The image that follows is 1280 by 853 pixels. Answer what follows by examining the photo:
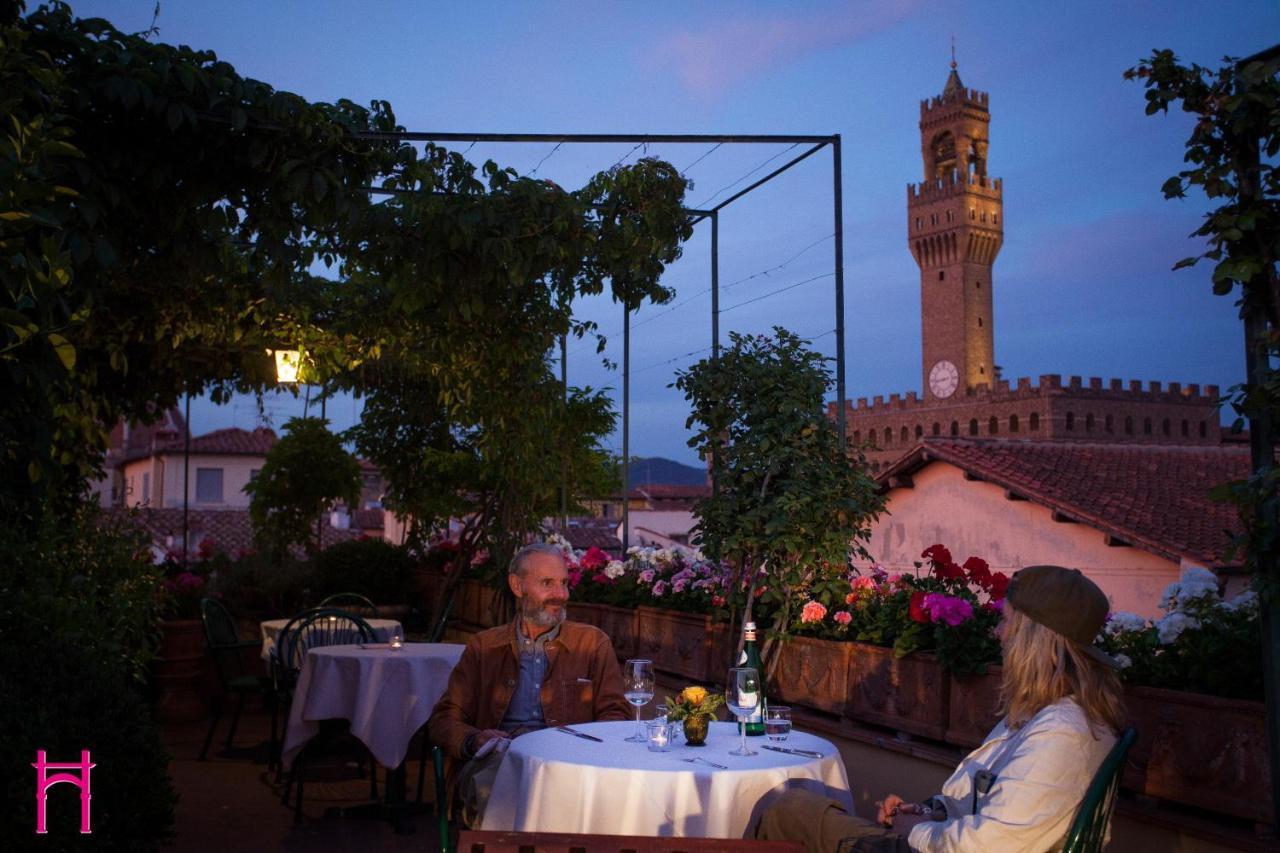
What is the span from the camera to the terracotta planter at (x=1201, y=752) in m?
2.94

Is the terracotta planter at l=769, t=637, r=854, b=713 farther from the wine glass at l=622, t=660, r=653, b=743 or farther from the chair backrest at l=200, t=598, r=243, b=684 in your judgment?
the chair backrest at l=200, t=598, r=243, b=684

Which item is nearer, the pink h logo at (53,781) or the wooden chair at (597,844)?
the wooden chair at (597,844)

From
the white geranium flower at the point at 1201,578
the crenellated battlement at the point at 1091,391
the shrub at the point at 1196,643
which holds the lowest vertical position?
the shrub at the point at 1196,643

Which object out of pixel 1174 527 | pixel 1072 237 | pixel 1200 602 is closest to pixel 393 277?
pixel 1200 602

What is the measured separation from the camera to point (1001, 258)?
256ft

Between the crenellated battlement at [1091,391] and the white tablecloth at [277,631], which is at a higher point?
the crenellated battlement at [1091,391]

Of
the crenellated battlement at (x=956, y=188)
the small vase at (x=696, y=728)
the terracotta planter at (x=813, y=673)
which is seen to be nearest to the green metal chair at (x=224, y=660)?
the terracotta planter at (x=813, y=673)

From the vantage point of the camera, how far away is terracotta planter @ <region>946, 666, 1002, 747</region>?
12.6ft

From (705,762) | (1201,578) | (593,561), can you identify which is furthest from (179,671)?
(1201,578)

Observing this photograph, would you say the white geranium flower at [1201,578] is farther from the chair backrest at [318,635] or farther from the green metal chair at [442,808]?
the chair backrest at [318,635]

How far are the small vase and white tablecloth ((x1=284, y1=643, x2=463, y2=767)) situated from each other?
103 inches

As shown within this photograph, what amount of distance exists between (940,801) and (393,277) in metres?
3.67

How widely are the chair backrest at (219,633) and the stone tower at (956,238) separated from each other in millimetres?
69424

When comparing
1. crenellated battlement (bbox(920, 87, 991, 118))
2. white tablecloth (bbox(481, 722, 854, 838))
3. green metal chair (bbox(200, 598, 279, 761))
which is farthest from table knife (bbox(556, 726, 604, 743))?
crenellated battlement (bbox(920, 87, 991, 118))
